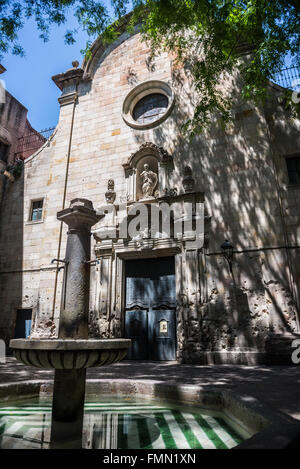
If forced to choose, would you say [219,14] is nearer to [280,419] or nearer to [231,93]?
[231,93]

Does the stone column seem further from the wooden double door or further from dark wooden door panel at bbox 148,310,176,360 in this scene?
dark wooden door panel at bbox 148,310,176,360

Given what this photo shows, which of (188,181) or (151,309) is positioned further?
(188,181)

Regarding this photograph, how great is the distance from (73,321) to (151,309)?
6.56 metres

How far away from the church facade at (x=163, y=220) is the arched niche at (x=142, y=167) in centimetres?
4

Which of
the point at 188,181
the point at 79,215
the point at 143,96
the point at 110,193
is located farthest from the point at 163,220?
the point at 79,215

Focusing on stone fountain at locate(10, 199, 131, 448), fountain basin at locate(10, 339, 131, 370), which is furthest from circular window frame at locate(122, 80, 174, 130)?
fountain basin at locate(10, 339, 131, 370)

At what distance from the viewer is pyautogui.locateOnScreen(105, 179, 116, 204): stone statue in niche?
35.7 feet

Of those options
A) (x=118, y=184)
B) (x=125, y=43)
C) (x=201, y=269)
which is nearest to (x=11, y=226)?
(x=118, y=184)

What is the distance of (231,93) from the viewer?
10797 millimetres

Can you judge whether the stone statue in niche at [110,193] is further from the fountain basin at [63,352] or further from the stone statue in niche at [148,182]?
the fountain basin at [63,352]

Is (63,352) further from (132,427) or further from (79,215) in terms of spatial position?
(79,215)

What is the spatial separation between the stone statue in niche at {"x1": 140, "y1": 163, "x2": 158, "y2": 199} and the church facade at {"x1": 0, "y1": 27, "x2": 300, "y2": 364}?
0.04m

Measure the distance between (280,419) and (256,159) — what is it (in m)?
8.77

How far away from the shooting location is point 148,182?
35.4ft
